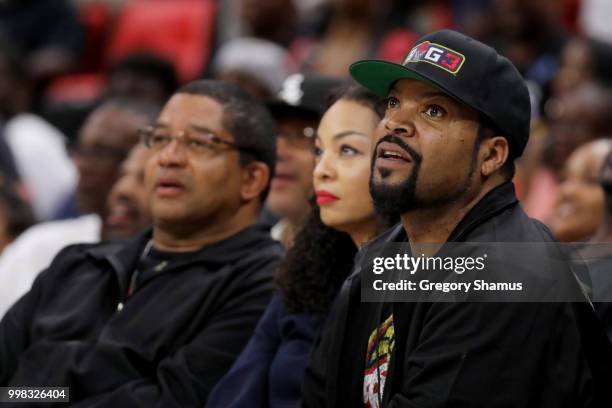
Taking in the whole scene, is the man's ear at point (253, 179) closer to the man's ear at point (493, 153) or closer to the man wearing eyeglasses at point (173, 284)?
the man wearing eyeglasses at point (173, 284)

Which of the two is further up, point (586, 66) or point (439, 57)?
point (586, 66)

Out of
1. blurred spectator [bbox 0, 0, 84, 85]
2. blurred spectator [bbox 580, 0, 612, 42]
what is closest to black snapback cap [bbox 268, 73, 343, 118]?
blurred spectator [bbox 580, 0, 612, 42]

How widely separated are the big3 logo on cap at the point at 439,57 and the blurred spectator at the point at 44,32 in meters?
6.24

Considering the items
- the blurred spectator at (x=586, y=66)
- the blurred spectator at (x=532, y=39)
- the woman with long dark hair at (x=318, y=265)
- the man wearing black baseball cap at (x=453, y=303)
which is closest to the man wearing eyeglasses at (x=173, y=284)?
the woman with long dark hair at (x=318, y=265)

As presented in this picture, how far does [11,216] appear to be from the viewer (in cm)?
594

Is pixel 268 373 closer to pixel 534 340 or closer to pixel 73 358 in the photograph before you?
pixel 73 358

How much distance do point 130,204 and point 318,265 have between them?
1.76 meters

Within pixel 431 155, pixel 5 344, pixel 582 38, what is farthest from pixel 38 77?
pixel 431 155

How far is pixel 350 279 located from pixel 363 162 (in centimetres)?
58

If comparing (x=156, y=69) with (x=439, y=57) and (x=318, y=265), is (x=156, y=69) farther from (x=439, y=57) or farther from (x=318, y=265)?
(x=439, y=57)

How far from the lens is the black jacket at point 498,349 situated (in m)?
2.92

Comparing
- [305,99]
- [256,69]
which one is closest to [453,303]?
[305,99]

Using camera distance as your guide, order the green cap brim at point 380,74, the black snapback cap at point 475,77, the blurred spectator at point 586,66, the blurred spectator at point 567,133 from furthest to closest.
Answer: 1. the blurred spectator at point 586,66
2. the blurred spectator at point 567,133
3. the green cap brim at point 380,74
4. the black snapback cap at point 475,77

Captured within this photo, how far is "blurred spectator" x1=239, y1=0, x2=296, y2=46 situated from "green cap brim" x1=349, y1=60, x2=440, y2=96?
189 inches
